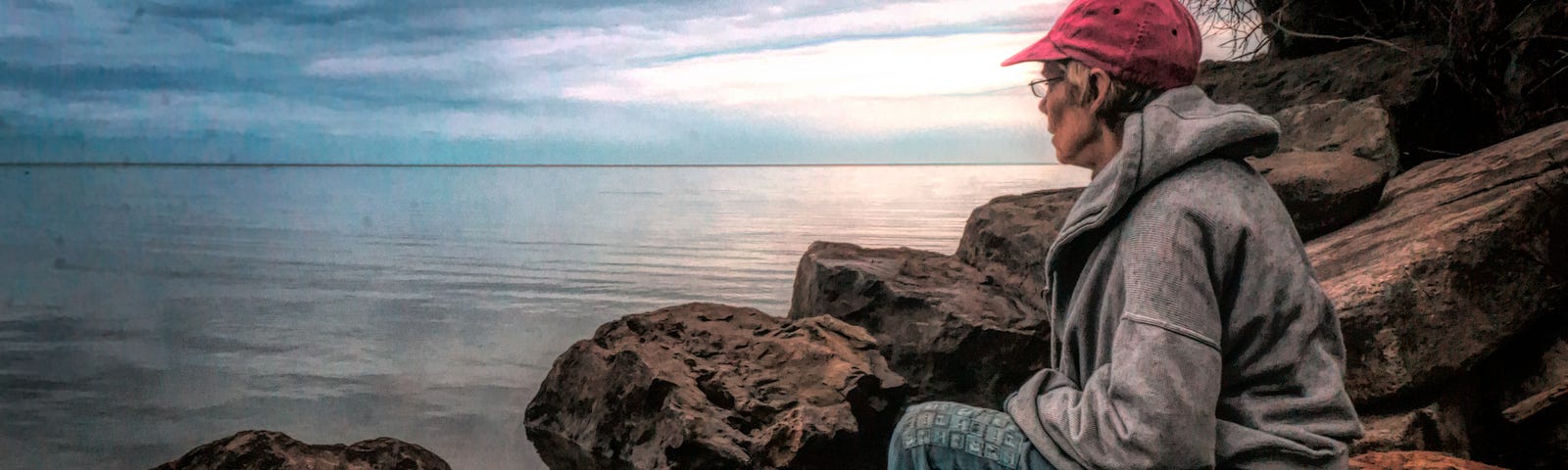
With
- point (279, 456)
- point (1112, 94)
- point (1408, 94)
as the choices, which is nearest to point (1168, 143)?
point (1112, 94)

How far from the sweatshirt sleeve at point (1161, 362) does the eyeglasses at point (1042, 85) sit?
40 centimetres

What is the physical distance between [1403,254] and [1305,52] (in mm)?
2229

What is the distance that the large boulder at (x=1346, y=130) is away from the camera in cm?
384

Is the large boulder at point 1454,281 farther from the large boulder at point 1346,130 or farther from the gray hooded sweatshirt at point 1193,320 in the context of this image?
the gray hooded sweatshirt at point 1193,320

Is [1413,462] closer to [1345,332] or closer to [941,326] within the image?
[1345,332]

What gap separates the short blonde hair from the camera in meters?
1.75

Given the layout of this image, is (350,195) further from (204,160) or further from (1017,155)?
(1017,155)

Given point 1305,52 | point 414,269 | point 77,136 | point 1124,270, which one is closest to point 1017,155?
point 1305,52

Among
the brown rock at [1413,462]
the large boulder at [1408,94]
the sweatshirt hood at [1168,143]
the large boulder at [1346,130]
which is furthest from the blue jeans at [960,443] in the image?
the large boulder at [1408,94]

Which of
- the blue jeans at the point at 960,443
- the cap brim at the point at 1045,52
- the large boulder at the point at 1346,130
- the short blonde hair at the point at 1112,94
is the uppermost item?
the cap brim at the point at 1045,52

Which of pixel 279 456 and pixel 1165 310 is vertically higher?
pixel 1165 310

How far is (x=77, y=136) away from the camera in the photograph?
4.21 meters

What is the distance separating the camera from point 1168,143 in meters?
1.56

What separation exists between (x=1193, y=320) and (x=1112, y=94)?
0.46m
